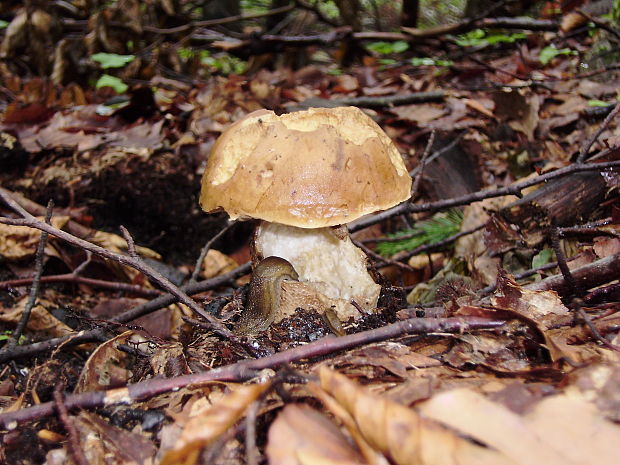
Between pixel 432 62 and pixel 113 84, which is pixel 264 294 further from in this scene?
pixel 432 62

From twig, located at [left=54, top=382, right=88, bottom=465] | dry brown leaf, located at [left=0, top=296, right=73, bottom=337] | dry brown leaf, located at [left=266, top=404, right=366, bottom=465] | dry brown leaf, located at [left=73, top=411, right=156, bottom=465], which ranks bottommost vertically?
dry brown leaf, located at [left=0, top=296, right=73, bottom=337]

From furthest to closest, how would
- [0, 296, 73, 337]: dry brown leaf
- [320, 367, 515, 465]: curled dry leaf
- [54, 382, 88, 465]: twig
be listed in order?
[0, 296, 73, 337]: dry brown leaf, [54, 382, 88, 465]: twig, [320, 367, 515, 465]: curled dry leaf

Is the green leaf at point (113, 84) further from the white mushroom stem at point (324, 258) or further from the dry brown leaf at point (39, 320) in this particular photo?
the white mushroom stem at point (324, 258)

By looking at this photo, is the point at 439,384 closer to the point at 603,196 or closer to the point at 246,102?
the point at 603,196

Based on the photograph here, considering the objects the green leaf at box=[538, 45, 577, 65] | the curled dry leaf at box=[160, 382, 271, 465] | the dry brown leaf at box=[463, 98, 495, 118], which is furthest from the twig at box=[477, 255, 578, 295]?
the green leaf at box=[538, 45, 577, 65]

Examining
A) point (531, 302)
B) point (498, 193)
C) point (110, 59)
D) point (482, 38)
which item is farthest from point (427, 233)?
point (482, 38)

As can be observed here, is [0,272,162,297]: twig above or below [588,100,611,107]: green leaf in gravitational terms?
below

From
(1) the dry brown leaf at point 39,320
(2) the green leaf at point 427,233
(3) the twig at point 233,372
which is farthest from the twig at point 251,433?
(2) the green leaf at point 427,233

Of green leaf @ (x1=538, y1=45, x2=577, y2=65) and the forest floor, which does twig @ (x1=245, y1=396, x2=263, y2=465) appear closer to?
the forest floor
